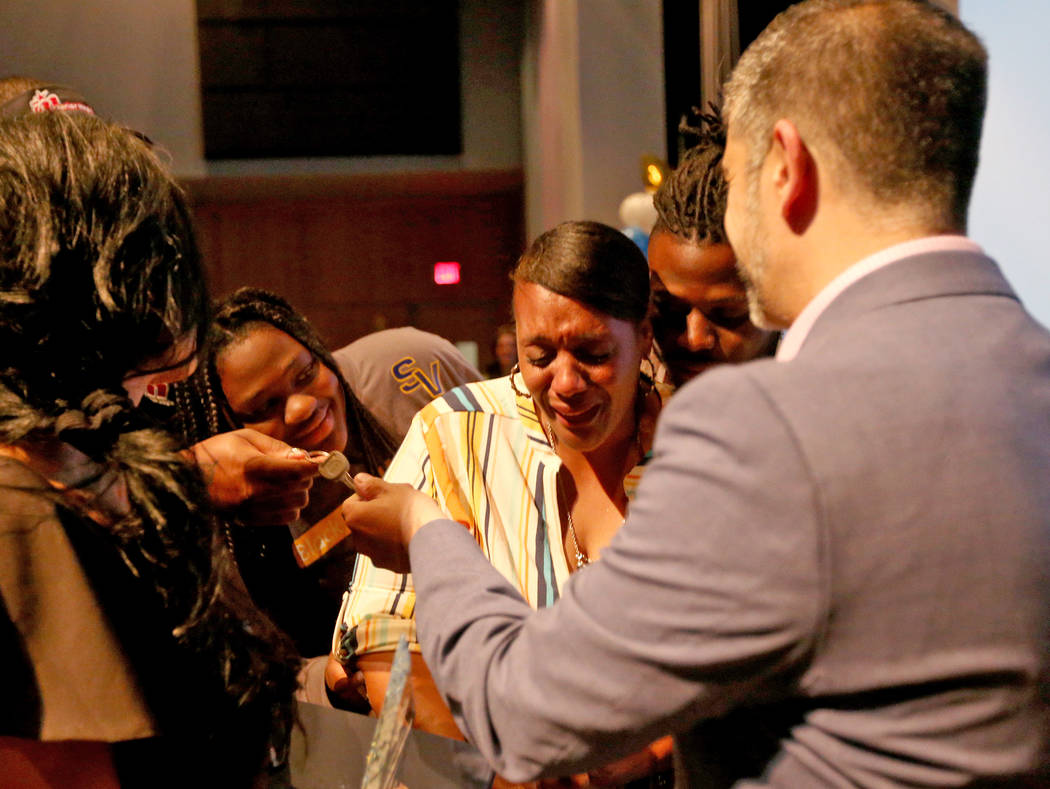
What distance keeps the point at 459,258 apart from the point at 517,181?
2.77 feet

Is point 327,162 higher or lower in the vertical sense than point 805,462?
higher

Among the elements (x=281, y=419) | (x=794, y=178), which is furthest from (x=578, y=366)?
(x=794, y=178)

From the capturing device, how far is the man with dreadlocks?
1.74 meters

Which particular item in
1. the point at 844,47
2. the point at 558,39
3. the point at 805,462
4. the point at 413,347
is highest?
the point at 558,39

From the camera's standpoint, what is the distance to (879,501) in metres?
0.68

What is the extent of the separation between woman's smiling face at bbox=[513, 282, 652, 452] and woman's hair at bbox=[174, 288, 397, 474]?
609 millimetres

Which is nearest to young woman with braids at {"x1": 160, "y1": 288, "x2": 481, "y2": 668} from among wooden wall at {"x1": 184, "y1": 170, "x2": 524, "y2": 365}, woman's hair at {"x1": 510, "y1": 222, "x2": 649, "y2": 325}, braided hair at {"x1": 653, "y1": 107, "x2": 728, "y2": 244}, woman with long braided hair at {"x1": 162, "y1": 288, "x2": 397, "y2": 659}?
woman with long braided hair at {"x1": 162, "y1": 288, "x2": 397, "y2": 659}

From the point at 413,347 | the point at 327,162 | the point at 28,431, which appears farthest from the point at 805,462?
the point at 327,162

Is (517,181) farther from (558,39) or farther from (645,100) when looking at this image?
(645,100)

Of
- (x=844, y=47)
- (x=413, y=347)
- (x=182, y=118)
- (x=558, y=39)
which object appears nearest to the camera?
(x=844, y=47)

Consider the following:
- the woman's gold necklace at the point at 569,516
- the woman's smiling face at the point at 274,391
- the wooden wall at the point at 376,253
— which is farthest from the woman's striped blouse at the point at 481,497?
the wooden wall at the point at 376,253

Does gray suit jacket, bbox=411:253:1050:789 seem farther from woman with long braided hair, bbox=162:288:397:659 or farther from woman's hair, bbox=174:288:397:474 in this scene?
woman's hair, bbox=174:288:397:474

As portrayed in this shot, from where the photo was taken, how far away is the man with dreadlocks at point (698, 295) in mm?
1739

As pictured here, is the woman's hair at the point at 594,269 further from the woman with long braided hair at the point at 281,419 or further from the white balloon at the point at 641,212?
the white balloon at the point at 641,212
